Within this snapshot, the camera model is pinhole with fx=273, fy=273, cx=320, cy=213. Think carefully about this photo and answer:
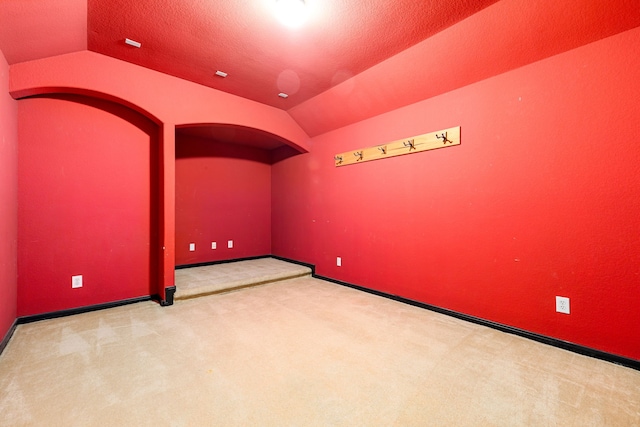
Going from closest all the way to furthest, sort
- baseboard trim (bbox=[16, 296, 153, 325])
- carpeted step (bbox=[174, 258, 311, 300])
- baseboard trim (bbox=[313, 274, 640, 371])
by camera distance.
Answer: baseboard trim (bbox=[313, 274, 640, 371])
baseboard trim (bbox=[16, 296, 153, 325])
carpeted step (bbox=[174, 258, 311, 300])

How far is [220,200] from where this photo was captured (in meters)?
5.23

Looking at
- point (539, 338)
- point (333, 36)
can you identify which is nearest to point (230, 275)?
point (333, 36)

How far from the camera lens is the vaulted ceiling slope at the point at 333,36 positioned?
200cm

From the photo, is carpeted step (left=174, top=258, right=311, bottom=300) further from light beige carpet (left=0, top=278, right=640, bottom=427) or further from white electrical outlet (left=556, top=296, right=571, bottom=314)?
white electrical outlet (left=556, top=296, right=571, bottom=314)

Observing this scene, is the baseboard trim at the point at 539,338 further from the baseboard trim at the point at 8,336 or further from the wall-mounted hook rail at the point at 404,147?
the baseboard trim at the point at 8,336

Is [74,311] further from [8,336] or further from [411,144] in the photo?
[411,144]

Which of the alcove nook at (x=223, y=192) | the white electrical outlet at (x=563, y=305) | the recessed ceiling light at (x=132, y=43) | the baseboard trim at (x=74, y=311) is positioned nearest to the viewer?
the white electrical outlet at (x=563, y=305)

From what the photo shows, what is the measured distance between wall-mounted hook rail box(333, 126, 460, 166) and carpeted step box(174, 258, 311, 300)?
195cm

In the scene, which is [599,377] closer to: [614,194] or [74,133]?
[614,194]

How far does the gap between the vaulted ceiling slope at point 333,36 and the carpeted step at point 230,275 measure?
8.47 ft

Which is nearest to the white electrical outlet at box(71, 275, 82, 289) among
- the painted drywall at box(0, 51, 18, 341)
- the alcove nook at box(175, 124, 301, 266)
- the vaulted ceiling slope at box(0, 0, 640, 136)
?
the painted drywall at box(0, 51, 18, 341)

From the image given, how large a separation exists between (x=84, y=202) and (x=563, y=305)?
4.69 metres

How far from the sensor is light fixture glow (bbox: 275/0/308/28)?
1.99m

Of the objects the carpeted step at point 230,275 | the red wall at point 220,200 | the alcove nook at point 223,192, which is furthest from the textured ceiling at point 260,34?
the carpeted step at point 230,275
